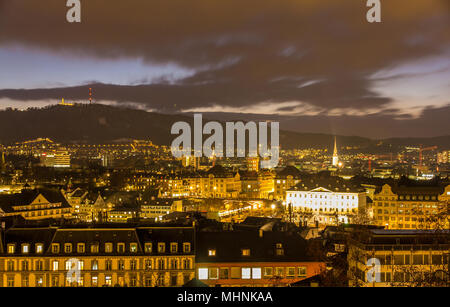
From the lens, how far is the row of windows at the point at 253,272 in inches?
490

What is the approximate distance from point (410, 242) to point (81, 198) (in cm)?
3053

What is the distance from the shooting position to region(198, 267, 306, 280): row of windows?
490 inches

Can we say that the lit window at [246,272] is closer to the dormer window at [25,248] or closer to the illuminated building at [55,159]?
the dormer window at [25,248]

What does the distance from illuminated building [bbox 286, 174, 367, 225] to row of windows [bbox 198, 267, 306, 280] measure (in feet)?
88.8

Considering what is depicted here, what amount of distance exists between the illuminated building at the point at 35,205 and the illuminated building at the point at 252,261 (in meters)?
16.7

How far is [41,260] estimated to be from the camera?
13.1 metres

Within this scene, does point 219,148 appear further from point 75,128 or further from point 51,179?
point 51,179

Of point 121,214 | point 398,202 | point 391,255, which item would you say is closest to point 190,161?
point 121,214

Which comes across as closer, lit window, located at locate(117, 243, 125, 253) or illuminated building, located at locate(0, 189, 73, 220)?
lit window, located at locate(117, 243, 125, 253)

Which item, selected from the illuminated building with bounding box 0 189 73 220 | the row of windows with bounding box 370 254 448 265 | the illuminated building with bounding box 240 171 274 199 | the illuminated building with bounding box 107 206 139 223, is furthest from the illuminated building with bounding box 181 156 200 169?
the row of windows with bounding box 370 254 448 265

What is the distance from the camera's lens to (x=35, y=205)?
29.0 meters

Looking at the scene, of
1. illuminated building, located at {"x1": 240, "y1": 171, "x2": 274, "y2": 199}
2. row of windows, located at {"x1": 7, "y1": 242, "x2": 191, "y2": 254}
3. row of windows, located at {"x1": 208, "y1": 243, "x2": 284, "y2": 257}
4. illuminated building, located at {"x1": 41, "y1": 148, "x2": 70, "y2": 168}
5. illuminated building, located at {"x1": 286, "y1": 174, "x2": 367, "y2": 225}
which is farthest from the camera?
illuminated building, located at {"x1": 41, "y1": 148, "x2": 70, "y2": 168}

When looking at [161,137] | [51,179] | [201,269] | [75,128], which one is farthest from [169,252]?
[75,128]

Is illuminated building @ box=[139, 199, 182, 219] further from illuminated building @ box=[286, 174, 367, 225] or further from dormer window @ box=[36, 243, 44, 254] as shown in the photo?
dormer window @ box=[36, 243, 44, 254]
